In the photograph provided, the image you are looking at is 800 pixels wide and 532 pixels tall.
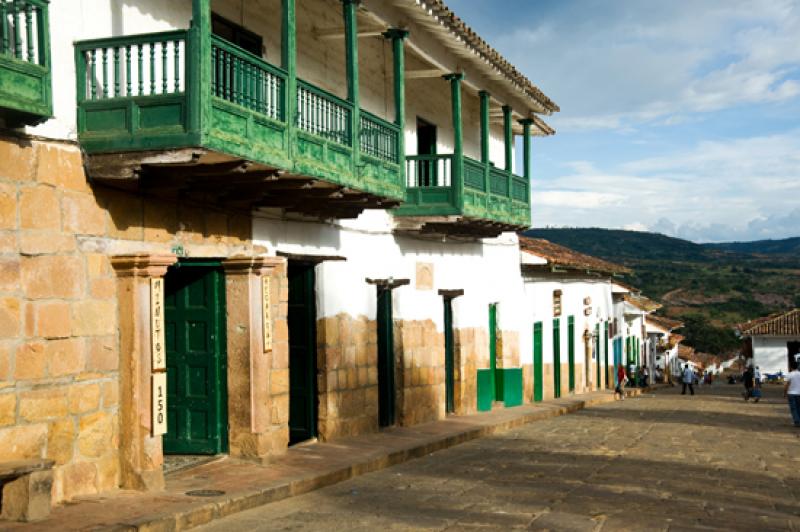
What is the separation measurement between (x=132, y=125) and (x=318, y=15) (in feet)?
17.1

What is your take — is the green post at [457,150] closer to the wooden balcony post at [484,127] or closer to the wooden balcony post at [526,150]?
the wooden balcony post at [484,127]

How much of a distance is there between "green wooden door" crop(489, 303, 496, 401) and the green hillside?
62.3 metres

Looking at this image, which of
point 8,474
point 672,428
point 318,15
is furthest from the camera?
point 672,428

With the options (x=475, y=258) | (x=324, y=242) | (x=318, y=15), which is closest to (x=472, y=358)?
(x=475, y=258)

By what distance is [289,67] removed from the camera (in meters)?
9.95

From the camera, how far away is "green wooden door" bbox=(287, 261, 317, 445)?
42.1ft

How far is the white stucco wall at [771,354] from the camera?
4688 centimetres

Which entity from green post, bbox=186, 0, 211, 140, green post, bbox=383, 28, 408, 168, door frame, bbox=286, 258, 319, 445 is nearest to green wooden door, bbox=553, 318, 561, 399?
green post, bbox=383, 28, 408, 168

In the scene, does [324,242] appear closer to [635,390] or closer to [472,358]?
[472,358]

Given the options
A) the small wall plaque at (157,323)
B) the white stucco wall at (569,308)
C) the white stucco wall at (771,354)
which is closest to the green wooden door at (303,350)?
the small wall plaque at (157,323)

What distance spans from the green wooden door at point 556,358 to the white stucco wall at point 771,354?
25263 mm

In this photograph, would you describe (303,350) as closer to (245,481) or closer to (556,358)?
(245,481)

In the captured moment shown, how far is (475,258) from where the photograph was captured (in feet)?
62.1

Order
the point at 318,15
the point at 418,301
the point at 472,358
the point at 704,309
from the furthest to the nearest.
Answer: the point at 704,309 < the point at 472,358 < the point at 418,301 < the point at 318,15
